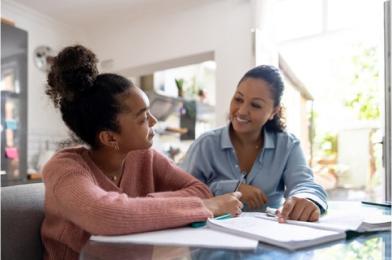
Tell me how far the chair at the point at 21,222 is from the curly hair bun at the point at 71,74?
284mm

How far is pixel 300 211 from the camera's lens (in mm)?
879

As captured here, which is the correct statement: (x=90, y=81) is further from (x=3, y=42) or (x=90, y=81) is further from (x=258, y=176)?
(x=3, y=42)

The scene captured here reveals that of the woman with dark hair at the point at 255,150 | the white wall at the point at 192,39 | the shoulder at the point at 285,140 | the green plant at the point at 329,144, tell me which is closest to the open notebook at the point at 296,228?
the woman with dark hair at the point at 255,150

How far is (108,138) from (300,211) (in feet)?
1.87

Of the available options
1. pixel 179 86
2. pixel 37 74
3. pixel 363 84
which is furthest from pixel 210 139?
pixel 363 84

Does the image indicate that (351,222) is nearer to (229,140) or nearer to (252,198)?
(252,198)

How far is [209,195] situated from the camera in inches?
43.1

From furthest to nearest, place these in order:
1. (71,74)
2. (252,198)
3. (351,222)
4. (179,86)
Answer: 1. (179,86)
2. (252,198)
3. (71,74)
4. (351,222)

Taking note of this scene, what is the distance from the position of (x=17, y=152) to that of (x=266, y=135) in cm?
238

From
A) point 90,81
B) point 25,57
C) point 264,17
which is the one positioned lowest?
point 90,81

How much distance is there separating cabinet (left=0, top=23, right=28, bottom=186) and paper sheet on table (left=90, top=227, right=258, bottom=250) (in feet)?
8.29

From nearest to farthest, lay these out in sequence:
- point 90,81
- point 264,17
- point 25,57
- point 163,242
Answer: point 163,242, point 90,81, point 264,17, point 25,57

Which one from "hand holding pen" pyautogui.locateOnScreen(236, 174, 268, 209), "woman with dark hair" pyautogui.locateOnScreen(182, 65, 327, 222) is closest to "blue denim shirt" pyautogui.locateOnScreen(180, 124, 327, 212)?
"woman with dark hair" pyautogui.locateOnScreen(182, 65, 327, 222)

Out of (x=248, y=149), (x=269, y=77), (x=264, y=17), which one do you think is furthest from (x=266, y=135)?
(x=264, y=17)
